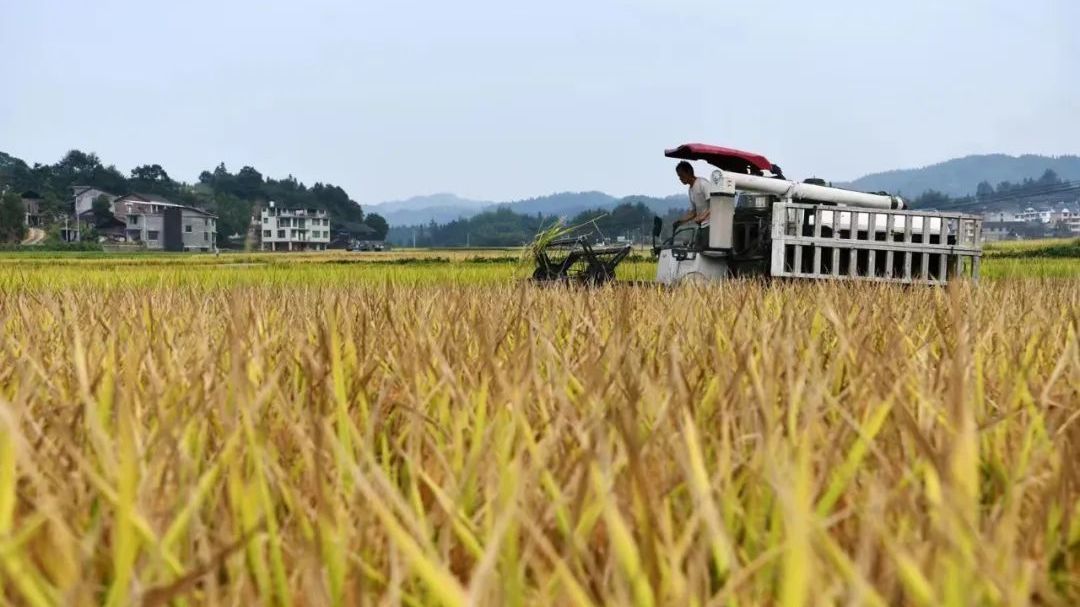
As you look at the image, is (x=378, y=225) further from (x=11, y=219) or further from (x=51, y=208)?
(x=11, y=219)

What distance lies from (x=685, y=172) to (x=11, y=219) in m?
87.2

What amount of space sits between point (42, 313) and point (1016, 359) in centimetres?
344

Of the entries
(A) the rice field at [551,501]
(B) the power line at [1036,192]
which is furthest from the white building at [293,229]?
(A) the rice field at [551,501]

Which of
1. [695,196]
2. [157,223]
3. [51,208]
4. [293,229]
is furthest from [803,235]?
[51,208]

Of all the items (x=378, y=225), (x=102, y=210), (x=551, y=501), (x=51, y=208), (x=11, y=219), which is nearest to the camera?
(x=551, y=501)

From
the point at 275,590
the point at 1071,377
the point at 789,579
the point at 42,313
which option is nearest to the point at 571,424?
the point at 275,590

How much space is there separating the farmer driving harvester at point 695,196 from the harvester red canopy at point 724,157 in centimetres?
12

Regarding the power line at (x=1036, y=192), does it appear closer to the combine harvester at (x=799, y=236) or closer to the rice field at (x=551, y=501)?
the combine harvester at (x=799, y=236)

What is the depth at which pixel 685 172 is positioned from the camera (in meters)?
8.05

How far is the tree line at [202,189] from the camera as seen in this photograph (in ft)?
370

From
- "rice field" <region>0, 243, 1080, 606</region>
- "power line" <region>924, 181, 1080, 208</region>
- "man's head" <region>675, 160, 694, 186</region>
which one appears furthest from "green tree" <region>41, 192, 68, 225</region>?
"rice field" <region>0, 243, 1080, 606</region>

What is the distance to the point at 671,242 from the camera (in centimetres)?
833

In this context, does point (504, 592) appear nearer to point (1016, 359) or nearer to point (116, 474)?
point (116, 474)

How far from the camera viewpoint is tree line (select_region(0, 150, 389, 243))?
370ft
